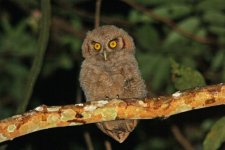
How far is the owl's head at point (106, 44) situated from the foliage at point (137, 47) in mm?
950

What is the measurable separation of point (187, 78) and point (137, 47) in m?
2.16

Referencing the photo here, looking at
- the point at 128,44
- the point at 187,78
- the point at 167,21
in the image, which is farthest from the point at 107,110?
the point at 167,21

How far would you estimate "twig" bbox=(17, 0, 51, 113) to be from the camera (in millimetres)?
3686

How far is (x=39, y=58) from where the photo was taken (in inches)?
151

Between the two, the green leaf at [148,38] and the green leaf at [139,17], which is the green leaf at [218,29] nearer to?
the green leaf at [148,38]

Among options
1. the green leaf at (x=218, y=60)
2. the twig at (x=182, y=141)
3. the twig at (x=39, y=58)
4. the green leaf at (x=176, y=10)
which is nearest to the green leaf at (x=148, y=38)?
the green leaf at (x=176, y=10)

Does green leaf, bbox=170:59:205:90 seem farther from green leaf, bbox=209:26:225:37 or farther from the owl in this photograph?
green leaf, bbox=209:26:225:37

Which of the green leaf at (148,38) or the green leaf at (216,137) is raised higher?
the green leaf at (148,38)

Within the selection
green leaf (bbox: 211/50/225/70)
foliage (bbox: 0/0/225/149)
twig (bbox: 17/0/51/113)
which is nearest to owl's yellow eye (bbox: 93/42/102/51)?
twig (bbox: 17/0/51/113)

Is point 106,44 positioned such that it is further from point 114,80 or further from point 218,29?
point 218,29

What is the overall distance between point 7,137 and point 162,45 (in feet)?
8.71

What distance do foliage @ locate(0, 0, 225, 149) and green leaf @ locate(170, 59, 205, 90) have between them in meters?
1.38

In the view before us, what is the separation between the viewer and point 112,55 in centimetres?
412

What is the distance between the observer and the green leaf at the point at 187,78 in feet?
12.5
